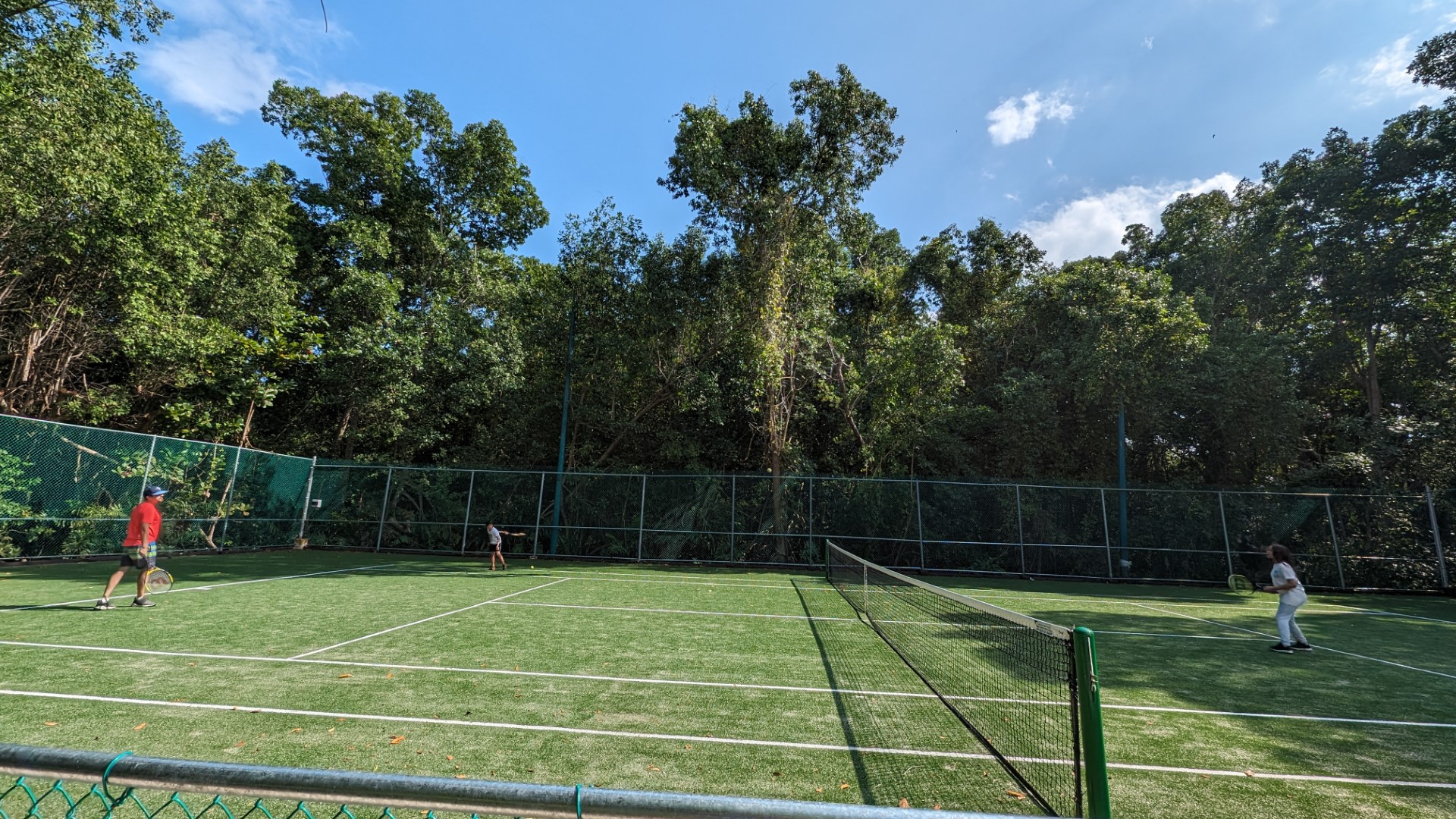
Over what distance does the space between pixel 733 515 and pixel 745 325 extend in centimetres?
623

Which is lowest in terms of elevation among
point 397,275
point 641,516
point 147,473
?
point 641,516

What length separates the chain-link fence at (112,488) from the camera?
12.9 metres

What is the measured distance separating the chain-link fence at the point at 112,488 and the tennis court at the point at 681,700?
3429mm

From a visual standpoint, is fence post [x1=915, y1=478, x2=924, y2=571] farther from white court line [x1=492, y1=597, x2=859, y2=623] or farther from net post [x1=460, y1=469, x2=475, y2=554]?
net post [x1=460, y1=469, x2=475, y2=554]

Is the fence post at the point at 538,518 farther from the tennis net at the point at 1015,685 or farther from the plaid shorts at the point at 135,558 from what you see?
the tennis net at the point at 1015,685

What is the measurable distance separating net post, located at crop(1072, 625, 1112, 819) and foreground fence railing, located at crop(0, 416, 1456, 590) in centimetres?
1561

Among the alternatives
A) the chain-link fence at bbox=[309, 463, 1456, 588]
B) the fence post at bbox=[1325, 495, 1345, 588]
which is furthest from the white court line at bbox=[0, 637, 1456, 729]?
the fence post at bbox=[1325, 495, 1345, 588]

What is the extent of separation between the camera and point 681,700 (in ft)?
18.5

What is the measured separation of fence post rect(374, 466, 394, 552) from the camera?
2066 cm

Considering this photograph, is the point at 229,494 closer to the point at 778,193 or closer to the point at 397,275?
the point at 397,275

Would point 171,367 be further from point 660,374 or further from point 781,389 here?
point 781,389

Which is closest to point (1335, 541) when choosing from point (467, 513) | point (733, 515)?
point (733, 515)

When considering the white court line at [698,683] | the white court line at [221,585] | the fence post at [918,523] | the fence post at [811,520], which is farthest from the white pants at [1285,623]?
the white court line at [221,585]

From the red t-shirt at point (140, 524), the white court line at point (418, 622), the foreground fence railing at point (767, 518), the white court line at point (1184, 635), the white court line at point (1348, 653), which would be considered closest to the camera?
the white court line at point (418, 622)
